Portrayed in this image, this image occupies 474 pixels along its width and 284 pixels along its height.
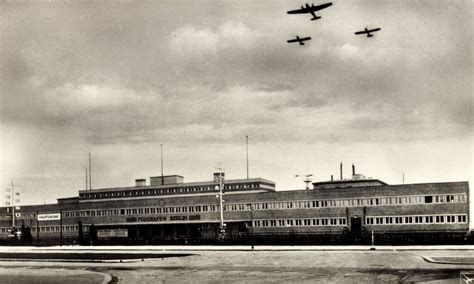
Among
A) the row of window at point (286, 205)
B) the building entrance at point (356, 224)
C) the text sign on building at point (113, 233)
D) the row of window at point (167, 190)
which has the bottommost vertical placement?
the text sign on building at point (113, 233)

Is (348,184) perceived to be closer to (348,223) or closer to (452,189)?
(348,223)

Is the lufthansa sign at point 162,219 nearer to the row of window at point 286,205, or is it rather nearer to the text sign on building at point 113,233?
the row of window at point 286,205

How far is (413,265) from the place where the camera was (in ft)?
106

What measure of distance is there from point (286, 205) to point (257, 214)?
17.4 ft

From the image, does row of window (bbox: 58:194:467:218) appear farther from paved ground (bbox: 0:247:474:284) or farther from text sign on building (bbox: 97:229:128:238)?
paved ground (bbox: 0:247:474:284)

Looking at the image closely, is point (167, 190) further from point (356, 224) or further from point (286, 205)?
point (356, 224)

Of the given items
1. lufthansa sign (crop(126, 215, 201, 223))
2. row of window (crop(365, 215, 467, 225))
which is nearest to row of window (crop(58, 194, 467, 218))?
lufthansa sign (crop(126, 215, 201, 223))

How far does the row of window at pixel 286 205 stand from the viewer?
7456 cm

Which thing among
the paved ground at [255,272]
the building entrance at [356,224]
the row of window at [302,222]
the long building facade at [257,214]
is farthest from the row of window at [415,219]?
the paved ground at [255,272]

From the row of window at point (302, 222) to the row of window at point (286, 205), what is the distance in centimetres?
211

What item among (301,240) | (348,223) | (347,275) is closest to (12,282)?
(347,275)

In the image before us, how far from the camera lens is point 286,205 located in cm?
8512

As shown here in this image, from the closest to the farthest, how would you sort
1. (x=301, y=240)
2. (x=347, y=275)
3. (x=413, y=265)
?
(x=347, y=275) < (x=413, y=265) < (x=301, y=240)

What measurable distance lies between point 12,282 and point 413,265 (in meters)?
23.0
